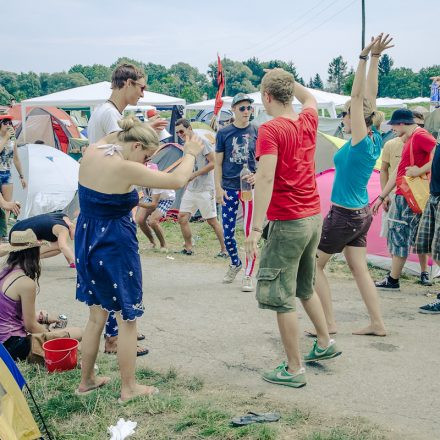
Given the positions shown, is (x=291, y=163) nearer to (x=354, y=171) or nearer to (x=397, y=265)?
(x=354, y=171)

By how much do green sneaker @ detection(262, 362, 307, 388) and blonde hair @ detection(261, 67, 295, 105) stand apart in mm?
1665

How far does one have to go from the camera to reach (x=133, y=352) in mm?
3305

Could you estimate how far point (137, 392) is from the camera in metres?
3.36

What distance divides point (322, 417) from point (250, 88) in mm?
83115

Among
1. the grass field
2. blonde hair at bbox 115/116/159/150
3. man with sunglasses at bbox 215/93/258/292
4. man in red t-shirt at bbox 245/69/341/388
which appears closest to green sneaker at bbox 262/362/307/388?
man in red t-shirt at bbox 245/69/341/388

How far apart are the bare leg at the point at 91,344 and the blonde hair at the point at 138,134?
100 cm

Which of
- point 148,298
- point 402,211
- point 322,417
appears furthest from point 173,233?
point 322,417

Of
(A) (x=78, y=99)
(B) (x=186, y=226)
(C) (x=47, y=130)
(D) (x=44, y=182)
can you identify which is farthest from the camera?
(C) (x=47, y=130)

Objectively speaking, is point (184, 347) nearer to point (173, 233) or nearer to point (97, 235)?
point (97, 235)

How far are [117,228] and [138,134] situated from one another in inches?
21.3

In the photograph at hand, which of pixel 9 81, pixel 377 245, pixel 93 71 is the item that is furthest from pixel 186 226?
pixel 93 71

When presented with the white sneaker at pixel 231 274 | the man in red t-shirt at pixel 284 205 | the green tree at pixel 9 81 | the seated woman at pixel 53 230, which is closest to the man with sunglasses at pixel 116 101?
the man in red t-shirt at pixel 284 205

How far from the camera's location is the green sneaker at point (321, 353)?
153 inches

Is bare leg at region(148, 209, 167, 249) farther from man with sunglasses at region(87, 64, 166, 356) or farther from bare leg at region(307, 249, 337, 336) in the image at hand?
bare leg at region(307, 249, 337, 336)
